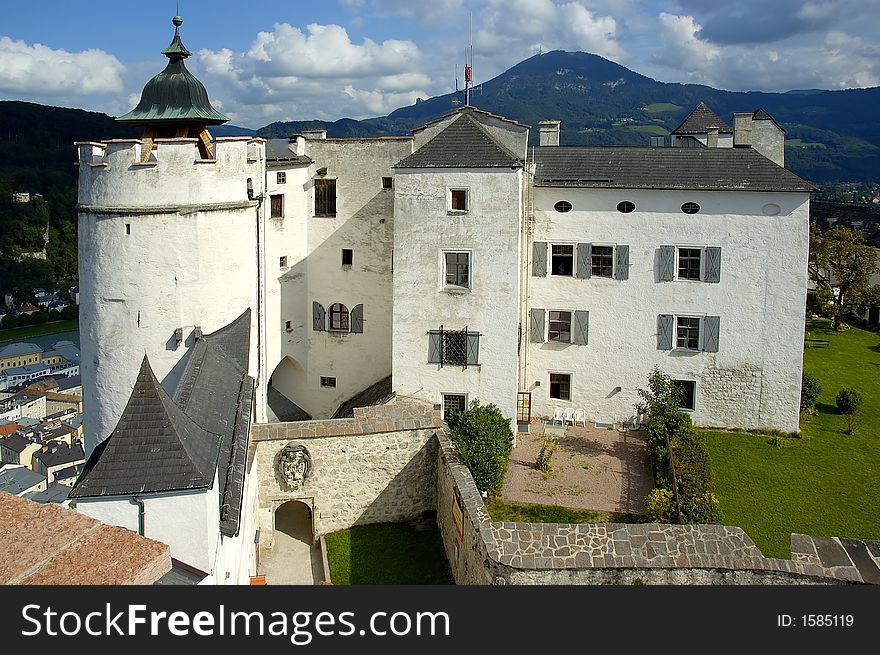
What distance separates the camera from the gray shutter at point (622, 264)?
89.9 ft

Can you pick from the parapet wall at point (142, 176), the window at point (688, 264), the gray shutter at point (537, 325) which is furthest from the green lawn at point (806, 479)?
the parapet wall at point (142, 176)

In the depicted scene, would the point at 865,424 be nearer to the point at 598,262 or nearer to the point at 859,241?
the point at 598,262

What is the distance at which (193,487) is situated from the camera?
1190cm

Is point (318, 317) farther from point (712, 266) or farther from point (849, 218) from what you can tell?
point (849, 218)

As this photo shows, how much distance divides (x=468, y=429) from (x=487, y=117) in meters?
10.9

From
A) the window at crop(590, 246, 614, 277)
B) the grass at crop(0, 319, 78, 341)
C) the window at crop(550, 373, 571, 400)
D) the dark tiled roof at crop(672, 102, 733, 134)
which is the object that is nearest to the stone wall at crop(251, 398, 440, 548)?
the window at crop(550, 373, 571, 400)

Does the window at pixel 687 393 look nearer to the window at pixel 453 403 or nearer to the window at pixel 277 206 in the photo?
the window at pixel 453 403

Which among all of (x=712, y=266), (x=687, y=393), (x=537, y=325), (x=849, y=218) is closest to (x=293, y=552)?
(x=537, y=325)

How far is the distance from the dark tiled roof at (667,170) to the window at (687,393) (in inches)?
263

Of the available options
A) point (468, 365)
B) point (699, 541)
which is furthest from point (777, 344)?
point (699, 541)

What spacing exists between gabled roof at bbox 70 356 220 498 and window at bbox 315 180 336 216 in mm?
16823

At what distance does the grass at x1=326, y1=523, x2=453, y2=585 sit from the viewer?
19.0m

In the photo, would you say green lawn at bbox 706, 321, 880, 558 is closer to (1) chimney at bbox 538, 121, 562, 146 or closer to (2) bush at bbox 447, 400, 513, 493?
(2) bush at bbox 447, 400, 513, 493

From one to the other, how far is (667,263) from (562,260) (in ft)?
11.7
